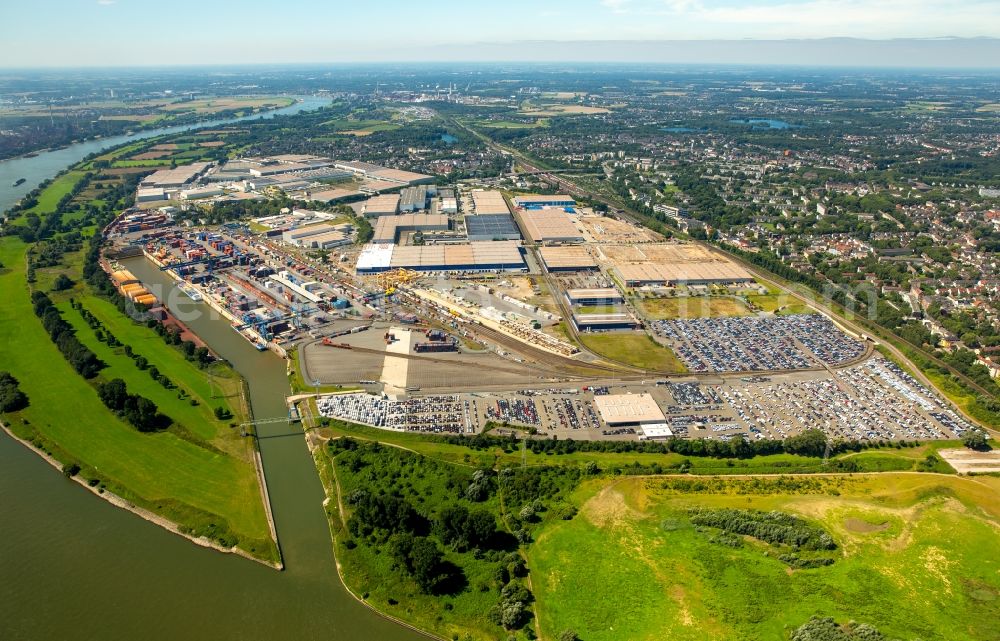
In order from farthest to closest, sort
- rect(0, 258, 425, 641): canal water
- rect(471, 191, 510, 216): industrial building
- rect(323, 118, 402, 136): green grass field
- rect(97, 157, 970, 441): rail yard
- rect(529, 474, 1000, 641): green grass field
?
1. rect(323, 118, 402, 136): green grass field
2. rect(471, 191, 510, 216): industrial building
3. rect(97, 157, 970, 441): rail yard
4. rect(0, 258, 425, 641): canal water
5. rect(529, 474, 1000, 641): green grass field

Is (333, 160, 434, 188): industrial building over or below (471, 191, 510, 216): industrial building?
over

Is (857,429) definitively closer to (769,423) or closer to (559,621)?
(769,423)

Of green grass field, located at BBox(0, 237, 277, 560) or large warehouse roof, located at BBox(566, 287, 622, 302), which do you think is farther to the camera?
large warehouse roof, located at BBox(566, 287, 622, 302)

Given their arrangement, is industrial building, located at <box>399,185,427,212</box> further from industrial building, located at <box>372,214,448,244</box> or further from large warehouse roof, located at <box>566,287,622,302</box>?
large warehouse roof, located at <box>566,287,622,302</box>

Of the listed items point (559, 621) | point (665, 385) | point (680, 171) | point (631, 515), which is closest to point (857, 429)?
point (665, 385)

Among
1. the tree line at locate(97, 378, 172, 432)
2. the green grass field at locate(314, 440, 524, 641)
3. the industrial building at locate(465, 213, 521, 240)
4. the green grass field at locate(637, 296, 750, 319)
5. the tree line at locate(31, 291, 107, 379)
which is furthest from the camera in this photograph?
the industrial building at locate(465, 213, 521, 240)

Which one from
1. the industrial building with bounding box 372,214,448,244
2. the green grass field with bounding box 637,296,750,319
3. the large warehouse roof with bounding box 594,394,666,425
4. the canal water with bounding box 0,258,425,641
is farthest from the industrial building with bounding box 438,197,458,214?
the canal water with bounding box 0,258,425,641

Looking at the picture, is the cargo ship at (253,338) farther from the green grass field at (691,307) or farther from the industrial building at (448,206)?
the industrial building at (448,206)
